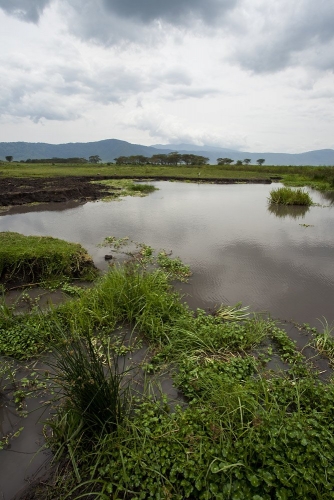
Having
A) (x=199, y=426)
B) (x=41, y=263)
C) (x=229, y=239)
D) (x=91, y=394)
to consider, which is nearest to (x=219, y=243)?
(x=229, y=239)

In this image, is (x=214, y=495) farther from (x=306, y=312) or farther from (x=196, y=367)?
(x=306, y=312)

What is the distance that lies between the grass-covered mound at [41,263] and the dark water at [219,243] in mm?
836

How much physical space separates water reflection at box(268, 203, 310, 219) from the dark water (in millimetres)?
51

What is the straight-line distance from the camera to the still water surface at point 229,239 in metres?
5.47

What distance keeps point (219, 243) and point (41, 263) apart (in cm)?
532

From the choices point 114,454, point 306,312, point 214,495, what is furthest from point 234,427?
point 306,312

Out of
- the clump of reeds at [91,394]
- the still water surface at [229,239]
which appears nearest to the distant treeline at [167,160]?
the still water surface at [229,239]

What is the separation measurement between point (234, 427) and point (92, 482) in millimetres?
1299

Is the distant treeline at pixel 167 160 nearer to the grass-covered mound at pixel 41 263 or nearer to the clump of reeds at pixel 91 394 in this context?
the grass-covered mound at pixel 41 263

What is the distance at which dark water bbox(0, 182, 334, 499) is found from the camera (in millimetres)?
4871

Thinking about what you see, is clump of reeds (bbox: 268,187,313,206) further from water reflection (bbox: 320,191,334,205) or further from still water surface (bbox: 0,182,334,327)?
water reflection (bbox: 320,191,334,205)

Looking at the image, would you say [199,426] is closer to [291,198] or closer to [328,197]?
[291,198]

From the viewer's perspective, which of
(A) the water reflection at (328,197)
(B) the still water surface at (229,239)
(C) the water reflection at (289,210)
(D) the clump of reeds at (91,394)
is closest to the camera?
(D) the clump of reeds at (91,394)

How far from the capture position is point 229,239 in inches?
363
